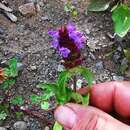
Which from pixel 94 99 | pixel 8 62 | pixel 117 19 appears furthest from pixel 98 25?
pixel 94 99

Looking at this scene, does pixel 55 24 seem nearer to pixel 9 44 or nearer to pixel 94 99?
pixel 9 44

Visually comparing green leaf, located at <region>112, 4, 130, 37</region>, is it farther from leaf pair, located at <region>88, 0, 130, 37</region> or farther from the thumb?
the thumb

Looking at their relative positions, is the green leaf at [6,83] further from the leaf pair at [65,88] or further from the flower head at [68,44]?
the flower head at [68,44]

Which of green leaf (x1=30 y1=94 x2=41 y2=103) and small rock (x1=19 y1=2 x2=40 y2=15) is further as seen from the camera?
small rock (x1=19 y1=2 x2=40 y2=15)

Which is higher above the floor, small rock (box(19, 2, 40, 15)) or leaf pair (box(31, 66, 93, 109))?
small rock (box(19, 2, 40, 15))

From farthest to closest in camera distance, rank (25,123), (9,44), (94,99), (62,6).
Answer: (62,6) → (9,44) → (25,123) → (94,99)

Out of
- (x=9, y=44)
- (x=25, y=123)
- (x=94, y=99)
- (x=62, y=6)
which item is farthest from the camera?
(x=62, y=6)

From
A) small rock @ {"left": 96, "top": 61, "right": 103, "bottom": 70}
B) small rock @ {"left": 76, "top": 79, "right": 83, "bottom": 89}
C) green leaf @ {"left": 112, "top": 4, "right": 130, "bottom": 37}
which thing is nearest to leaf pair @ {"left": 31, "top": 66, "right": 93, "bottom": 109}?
small rock @ {"left": 76, "top": 79, "right": 83, "bottom": 89}

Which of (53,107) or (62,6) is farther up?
(62,6)
